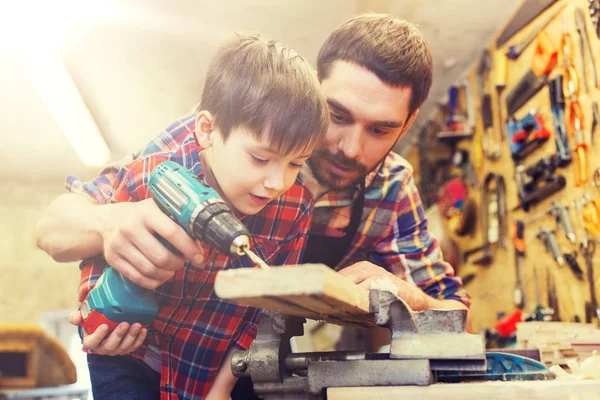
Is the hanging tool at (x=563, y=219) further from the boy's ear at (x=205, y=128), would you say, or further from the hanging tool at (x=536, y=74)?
the boy's ear at (x=205, y=128)

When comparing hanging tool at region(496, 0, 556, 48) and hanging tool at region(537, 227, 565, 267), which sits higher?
hanging tool at region(496, 0, 556, 48)

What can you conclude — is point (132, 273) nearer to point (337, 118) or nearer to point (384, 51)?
point (337, 118)

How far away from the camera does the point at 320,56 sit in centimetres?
129

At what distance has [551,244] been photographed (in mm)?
2270

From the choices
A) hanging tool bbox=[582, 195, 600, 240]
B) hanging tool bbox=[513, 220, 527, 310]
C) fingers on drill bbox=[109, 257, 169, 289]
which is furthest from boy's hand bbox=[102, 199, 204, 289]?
hanging tool bbox=[513, 220, 527, 310]

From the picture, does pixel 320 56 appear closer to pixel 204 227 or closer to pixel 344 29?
pixel 344 29

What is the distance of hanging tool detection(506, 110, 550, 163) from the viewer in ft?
7.66

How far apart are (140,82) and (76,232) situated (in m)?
1.00

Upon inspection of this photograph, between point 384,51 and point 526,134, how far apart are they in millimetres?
1437

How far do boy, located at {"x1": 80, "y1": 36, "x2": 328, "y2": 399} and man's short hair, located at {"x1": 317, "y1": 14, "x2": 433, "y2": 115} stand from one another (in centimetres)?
18

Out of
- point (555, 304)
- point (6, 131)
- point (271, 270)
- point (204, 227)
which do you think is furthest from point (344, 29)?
point (555, 304)

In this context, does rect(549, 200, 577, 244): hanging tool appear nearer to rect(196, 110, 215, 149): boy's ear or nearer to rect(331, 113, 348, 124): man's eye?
rect(331, 113, 348, 124): man's eye

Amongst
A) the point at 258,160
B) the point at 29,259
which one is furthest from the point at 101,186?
the point at 29,259

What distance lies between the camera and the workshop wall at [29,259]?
5.64 ft
